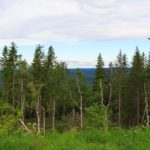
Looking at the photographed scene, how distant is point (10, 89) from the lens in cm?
9688

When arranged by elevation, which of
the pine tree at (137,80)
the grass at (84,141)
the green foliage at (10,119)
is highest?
the pine tree at (137,80)

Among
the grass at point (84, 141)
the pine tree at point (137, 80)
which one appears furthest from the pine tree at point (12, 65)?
the grass at point (84, 141)

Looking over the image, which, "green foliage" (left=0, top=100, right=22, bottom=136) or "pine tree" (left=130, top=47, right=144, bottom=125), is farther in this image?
"pine tree" (left=130, top=47, right=144, bottom=125)

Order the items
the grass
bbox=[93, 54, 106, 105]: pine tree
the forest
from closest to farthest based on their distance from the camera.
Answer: the grass, the forest, bbox=[93, 54, 106, 105]: pine tree

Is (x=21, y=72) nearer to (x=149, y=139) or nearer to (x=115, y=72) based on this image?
(x=115, y=72)

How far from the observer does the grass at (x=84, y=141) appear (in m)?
10.0

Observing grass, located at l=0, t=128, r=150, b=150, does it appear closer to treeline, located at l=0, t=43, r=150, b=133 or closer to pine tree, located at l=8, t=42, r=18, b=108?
treeline, located at l=0, t=43, r=150, b=133

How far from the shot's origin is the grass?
10.0 metres

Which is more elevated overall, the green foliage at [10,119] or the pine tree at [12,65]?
the pine tree at [12,65]

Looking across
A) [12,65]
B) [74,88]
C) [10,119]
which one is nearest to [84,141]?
[10,119]

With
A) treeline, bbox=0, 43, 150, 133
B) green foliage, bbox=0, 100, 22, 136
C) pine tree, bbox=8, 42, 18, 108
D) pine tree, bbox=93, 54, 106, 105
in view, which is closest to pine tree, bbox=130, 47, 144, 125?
treeline, bbox=0, 43, 150, 133

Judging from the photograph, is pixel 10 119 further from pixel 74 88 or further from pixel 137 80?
pixel 74 88

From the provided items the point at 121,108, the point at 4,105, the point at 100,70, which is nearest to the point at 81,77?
the point at 100,70

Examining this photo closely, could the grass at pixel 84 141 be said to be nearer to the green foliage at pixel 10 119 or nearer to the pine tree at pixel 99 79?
the green foliage at pixel 10 119
